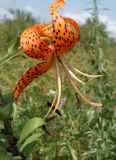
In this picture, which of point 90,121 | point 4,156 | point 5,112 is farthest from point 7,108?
point 90,121

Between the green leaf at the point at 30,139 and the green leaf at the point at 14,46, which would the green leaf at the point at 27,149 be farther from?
the green leaf at the point at 14,46

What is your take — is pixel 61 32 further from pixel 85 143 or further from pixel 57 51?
pixel 85 143

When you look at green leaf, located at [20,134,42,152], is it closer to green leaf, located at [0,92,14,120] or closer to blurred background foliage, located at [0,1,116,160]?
green leaf, located at [0,92,14,120]

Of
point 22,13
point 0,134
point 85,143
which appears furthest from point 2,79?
point 22,13

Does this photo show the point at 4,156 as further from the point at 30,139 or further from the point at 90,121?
the point at 90,121

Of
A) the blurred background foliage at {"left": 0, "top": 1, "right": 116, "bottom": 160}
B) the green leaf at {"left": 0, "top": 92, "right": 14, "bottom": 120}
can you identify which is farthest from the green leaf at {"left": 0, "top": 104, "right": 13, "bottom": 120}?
the blurred background foliage at {"left": 0, "top": 1, "right": 116, "bottom": 160}

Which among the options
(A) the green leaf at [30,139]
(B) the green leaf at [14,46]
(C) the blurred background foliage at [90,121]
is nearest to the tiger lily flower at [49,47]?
(B) the green leaf at [14,46]
